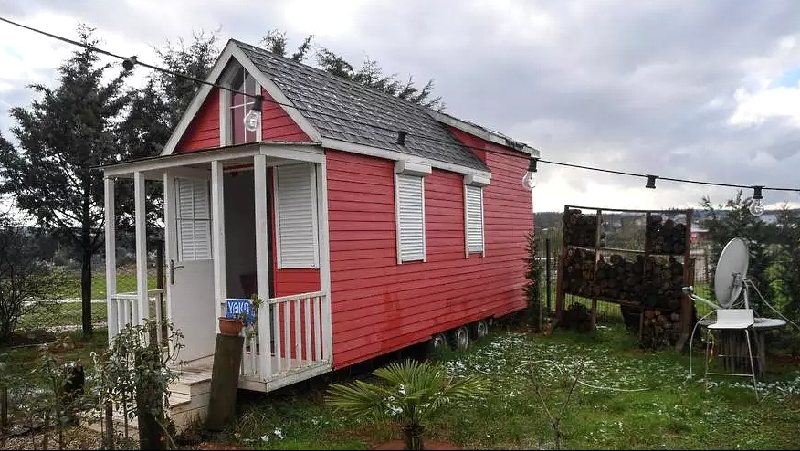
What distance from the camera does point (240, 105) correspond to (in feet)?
25.3

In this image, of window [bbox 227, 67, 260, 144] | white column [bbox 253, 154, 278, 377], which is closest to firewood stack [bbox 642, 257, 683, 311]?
white column [bbox 253, 154, 278, 377]

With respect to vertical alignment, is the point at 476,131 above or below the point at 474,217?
above

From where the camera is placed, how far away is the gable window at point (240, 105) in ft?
24.9

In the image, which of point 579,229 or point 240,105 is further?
point 579,229

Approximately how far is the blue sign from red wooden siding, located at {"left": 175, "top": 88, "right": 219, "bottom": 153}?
268cm

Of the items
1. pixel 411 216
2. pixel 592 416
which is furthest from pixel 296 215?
pixel 592 416

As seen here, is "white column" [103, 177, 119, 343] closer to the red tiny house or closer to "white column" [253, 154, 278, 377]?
the red tiny house

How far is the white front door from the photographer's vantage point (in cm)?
721

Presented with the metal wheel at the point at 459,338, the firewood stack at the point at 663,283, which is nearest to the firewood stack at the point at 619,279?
the firewood stack at the point at 663,283

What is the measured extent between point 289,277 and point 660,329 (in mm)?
6209

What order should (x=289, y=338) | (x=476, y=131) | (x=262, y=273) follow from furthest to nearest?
(x=476, y=131) → (x=289, y=338) → (x=262, y=273)

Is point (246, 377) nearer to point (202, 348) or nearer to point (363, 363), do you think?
point (202, 348)

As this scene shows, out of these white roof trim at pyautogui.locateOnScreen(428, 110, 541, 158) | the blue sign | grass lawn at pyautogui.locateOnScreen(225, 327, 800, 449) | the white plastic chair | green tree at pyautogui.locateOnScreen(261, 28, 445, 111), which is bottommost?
grass lawn at pyautogui.locateOnScreen(225, 327, 800, 449)

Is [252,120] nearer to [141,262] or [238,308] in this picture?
[141,262]
